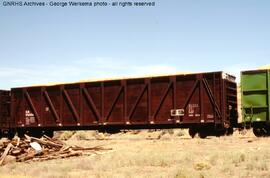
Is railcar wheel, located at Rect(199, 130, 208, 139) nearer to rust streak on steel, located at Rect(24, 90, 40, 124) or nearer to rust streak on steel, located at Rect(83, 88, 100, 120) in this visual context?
rust streak on steel, located at Rect(83, 88, 100, 120)

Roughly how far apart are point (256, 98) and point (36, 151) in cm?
1174

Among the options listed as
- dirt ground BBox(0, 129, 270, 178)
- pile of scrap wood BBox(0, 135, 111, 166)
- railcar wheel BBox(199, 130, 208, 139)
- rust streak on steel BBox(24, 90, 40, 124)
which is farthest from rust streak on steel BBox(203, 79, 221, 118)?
rust streak on steel BBox(24, 90, 40, 124)

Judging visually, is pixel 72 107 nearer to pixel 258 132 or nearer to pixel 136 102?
pixel 136 102

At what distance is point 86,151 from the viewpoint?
18984mm

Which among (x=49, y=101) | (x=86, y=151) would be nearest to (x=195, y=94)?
(x=86, y=151)

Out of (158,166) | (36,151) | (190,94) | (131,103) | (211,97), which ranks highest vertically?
(190,94)

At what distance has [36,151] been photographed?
714 inches

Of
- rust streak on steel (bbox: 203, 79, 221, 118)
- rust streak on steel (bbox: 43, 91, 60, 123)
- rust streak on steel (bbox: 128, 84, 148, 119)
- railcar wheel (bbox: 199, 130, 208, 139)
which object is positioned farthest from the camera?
rust streak on steel (bbox: 43, 91, 60, 123)

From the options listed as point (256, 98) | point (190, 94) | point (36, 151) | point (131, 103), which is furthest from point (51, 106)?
point (256, 98)

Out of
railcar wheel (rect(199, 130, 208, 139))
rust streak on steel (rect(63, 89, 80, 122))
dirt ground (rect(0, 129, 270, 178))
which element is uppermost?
rust streak on steel (rect(63, 89, 80, 122))

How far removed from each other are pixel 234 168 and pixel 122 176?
10.8 feet

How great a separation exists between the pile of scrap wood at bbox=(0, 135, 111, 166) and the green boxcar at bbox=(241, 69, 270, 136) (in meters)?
8.46

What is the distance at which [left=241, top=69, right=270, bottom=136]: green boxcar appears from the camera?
22984 millimetres

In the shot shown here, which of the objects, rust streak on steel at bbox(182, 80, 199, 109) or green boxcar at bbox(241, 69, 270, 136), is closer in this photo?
green boxcar at bbox(241, 69, 270, 136)
